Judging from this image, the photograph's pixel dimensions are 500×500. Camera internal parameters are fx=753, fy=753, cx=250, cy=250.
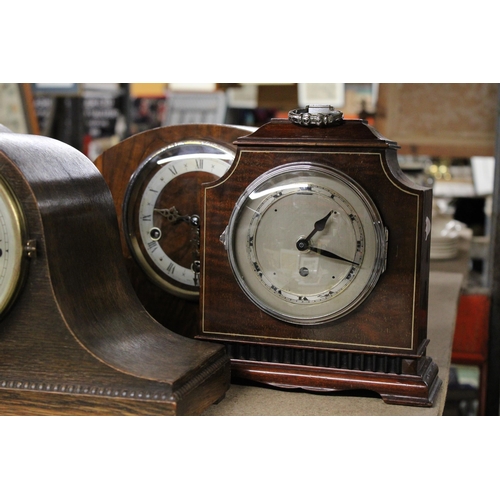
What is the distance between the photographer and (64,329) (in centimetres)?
114

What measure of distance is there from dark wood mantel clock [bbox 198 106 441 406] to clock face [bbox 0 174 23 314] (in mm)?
334

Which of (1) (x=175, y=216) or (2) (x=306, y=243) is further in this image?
(1) (x=175, y=216)

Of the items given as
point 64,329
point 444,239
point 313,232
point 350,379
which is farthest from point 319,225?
point 444,239

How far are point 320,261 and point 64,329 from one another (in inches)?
16.9

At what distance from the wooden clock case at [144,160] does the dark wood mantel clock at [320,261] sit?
19 centimetres

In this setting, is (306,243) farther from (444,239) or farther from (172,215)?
(444,239)

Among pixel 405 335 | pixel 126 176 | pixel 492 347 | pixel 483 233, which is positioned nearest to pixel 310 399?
pixel 405 335

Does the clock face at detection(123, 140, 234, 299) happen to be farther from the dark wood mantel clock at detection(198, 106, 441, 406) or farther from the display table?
the display table

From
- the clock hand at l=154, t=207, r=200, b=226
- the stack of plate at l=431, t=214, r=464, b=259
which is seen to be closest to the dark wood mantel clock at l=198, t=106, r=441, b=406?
the clock hand at l=154, t=207, r=200, b=226

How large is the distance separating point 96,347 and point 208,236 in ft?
0.97

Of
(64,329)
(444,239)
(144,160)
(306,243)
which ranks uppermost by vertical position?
(144,160)

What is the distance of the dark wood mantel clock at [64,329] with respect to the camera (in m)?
1.10

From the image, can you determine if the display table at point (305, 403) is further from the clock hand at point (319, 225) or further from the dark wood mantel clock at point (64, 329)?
the clock hand at point (319, 225)

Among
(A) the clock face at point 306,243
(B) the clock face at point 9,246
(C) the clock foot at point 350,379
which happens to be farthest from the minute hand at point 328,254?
(B) the clock face at point 9,246
